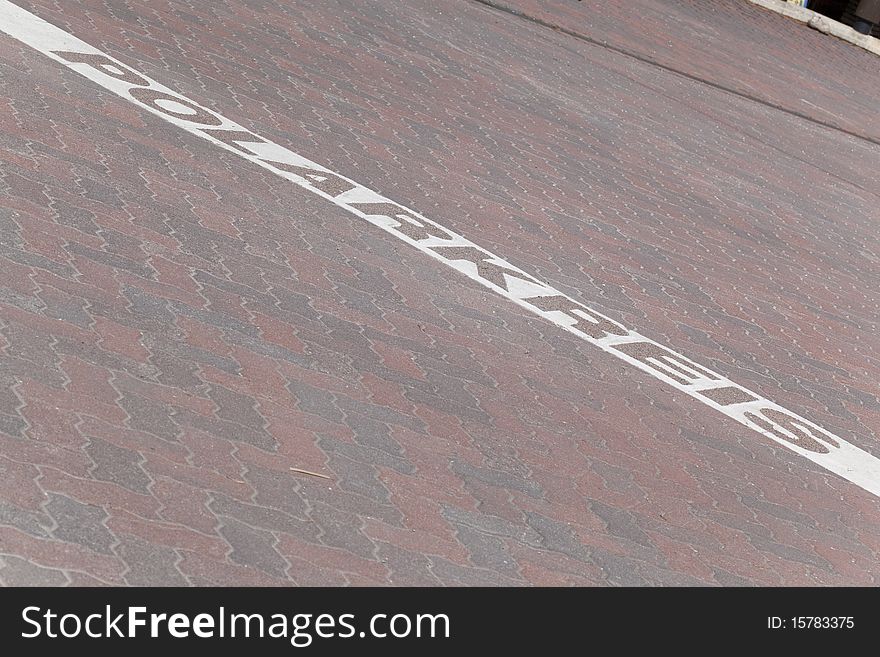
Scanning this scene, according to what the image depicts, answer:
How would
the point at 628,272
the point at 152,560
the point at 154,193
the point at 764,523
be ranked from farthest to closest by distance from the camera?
the point at 628,272, the point at 154,193, the point at 764,523, the point at 152,560

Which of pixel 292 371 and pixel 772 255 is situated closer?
pixel 292 371

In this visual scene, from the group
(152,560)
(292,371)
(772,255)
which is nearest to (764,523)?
(292,371)

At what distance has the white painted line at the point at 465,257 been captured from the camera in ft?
25.1

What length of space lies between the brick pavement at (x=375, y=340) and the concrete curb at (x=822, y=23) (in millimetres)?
10804

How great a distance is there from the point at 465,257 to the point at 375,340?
1605 millimetres

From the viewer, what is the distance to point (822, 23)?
2206cm

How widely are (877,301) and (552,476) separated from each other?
556cm

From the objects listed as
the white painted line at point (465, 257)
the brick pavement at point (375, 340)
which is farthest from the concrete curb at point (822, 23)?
the white painted line at point (465, 257)

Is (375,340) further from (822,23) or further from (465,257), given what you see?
(822,23)

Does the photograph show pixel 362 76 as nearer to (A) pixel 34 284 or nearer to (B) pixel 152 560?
(A) pixel 34 284

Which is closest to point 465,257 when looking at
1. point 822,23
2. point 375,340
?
point 375,340

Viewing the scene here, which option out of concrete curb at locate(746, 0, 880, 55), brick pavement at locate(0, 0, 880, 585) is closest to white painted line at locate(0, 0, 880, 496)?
brick pavement at locate(0, 0, 880, 585)

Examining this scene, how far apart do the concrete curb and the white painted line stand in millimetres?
15038
